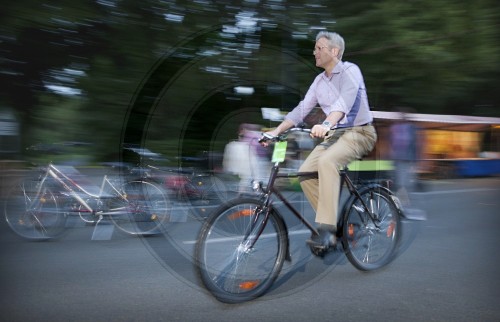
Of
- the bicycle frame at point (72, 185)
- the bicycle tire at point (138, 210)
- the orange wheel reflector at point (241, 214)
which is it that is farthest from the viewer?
the bicycle tire at point (138, 210)

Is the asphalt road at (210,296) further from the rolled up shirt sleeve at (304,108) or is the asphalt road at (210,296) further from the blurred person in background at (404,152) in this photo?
the blurred person in background at (404,152)

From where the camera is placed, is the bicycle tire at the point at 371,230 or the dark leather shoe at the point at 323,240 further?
the bicycle tire at the point at 371,230

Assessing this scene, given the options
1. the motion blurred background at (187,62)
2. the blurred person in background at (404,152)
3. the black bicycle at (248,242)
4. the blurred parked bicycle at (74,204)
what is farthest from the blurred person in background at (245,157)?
the blurred person in background at (404,152)

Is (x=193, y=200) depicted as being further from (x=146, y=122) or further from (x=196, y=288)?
(x=196, y=288)

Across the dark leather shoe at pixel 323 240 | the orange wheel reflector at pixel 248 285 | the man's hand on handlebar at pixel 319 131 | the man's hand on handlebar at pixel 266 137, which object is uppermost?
the man's hand on handlebar at pixel 319 131

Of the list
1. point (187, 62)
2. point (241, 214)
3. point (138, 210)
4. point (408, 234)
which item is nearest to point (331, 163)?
point (241, 214)

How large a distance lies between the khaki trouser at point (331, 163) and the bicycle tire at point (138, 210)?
2678 millimetres

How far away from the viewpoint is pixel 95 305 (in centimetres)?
327

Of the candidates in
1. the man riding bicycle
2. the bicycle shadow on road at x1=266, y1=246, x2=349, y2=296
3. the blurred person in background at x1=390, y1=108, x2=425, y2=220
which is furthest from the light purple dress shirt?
the blurred person in background at x1=390, y1=108, x2=425, y2=220

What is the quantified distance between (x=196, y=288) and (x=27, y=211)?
9.63 feet

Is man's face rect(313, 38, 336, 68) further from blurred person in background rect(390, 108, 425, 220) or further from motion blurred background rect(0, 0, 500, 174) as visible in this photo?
blurred person in background rect(390, 108, 425, 220)

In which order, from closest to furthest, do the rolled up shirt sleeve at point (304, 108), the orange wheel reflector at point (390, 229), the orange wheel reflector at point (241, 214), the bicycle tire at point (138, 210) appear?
the orange wheel reflector at point (241, 214)
the rolled up shirt sleeve at point (304, 108)
the orange wheel reflector at point (390, 229)
the bicycle tire at point (138, 210)

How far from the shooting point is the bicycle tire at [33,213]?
5.59 meters

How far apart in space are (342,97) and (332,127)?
266 millimetres
